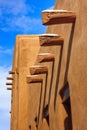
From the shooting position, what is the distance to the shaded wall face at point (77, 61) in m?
5.12

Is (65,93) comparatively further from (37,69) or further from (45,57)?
(37,69)

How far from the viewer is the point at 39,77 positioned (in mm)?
9617

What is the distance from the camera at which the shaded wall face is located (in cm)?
512

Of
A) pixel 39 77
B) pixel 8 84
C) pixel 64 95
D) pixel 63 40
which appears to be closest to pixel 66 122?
pixel 64 95

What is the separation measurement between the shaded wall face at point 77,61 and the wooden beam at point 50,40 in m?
0.15

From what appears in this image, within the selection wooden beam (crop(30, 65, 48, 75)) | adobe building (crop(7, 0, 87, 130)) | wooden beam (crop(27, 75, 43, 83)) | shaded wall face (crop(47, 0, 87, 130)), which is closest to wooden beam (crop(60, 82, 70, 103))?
adobe building (crop(7, 0, 87, 130))

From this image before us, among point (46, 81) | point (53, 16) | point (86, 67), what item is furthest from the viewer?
point (46, 81)

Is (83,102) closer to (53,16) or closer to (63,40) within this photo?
(53,16)

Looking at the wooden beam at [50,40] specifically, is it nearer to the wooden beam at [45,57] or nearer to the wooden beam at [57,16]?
the wooden beam at [57,16]

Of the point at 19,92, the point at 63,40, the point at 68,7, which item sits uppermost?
the point at 68,7

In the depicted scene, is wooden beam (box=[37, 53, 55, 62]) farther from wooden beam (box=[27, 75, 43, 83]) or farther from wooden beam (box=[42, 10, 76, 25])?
wooden beam (box=[27, 75, 43, 83])

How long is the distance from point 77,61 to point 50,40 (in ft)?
3.04

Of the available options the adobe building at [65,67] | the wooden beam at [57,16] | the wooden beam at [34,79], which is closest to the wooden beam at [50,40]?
the adobe building at [65,67]

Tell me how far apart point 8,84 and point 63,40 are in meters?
13.8
